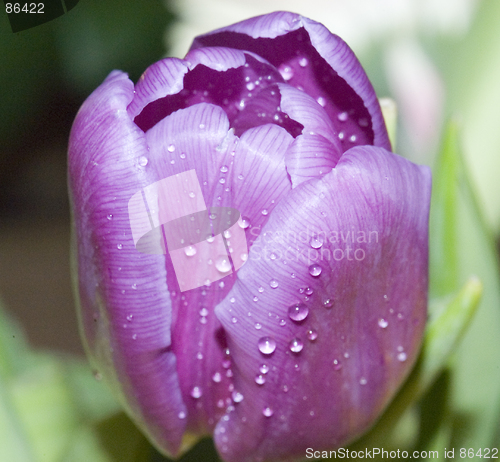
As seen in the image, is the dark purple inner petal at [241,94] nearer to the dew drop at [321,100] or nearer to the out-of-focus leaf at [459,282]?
the dew drop at [321,100]

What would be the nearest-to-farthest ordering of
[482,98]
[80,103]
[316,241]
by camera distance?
[316,241]
[80,103]
[482,98]

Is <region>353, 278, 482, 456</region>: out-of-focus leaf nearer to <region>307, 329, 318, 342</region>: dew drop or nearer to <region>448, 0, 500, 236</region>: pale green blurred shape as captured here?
<region>307, 329, 318, 342</region>: dew drop

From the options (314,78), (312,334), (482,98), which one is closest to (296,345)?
(312,334)

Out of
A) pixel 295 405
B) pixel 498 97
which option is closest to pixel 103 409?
pixel 295 405

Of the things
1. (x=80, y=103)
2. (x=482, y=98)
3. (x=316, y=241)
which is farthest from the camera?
(x=482, y=98)

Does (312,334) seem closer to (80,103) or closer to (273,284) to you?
(273,284)

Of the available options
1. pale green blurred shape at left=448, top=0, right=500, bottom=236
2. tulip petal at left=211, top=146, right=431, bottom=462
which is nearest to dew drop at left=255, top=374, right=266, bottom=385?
tulip petal at left=211, top=146, right=431, bottom=462
